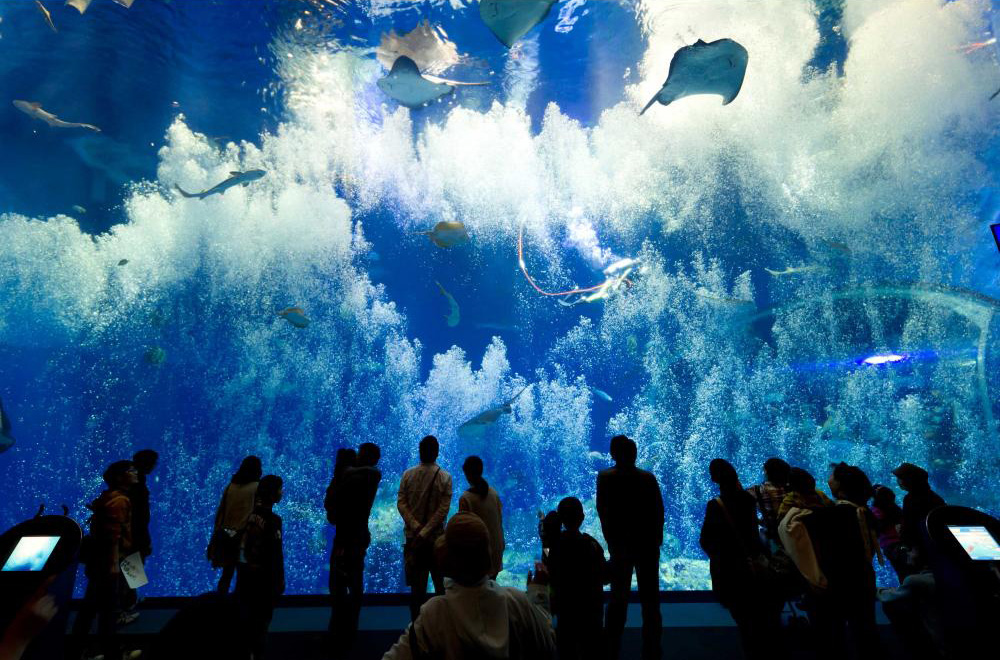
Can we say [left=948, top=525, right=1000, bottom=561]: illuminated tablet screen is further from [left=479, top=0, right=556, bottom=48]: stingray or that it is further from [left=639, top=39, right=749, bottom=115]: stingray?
[left=479, top=0, right=556, bottom=48]: stingray

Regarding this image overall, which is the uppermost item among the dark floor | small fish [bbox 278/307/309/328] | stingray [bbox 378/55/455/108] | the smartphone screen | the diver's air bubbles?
stingray [bbox 378/55/455/108]

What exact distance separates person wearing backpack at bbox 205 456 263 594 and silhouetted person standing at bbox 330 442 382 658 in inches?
25.1

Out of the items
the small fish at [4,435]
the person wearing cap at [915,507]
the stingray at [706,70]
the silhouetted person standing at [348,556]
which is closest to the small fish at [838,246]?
the stingray at [706,70]

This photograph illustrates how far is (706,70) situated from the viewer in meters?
7.37

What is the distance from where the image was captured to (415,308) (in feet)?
54.3

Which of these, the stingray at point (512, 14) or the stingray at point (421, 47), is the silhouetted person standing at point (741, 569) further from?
the stingray at point (421, 47)

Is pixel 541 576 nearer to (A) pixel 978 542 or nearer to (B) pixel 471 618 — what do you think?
(B) pixel 471 618

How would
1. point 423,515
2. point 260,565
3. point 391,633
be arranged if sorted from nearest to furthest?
point 260,565 < point 423,515 < point 391,633

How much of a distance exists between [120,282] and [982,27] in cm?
2504

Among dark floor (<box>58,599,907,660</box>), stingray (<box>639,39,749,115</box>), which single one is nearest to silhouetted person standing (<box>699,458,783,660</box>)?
dark floor (<box>58,599,907,660</box>)

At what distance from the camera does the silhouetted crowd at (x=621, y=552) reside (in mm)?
2553

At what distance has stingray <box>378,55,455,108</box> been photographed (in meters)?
8.30

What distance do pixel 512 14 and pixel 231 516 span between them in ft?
24.6

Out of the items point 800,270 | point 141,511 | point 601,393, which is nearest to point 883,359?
point 800,270
